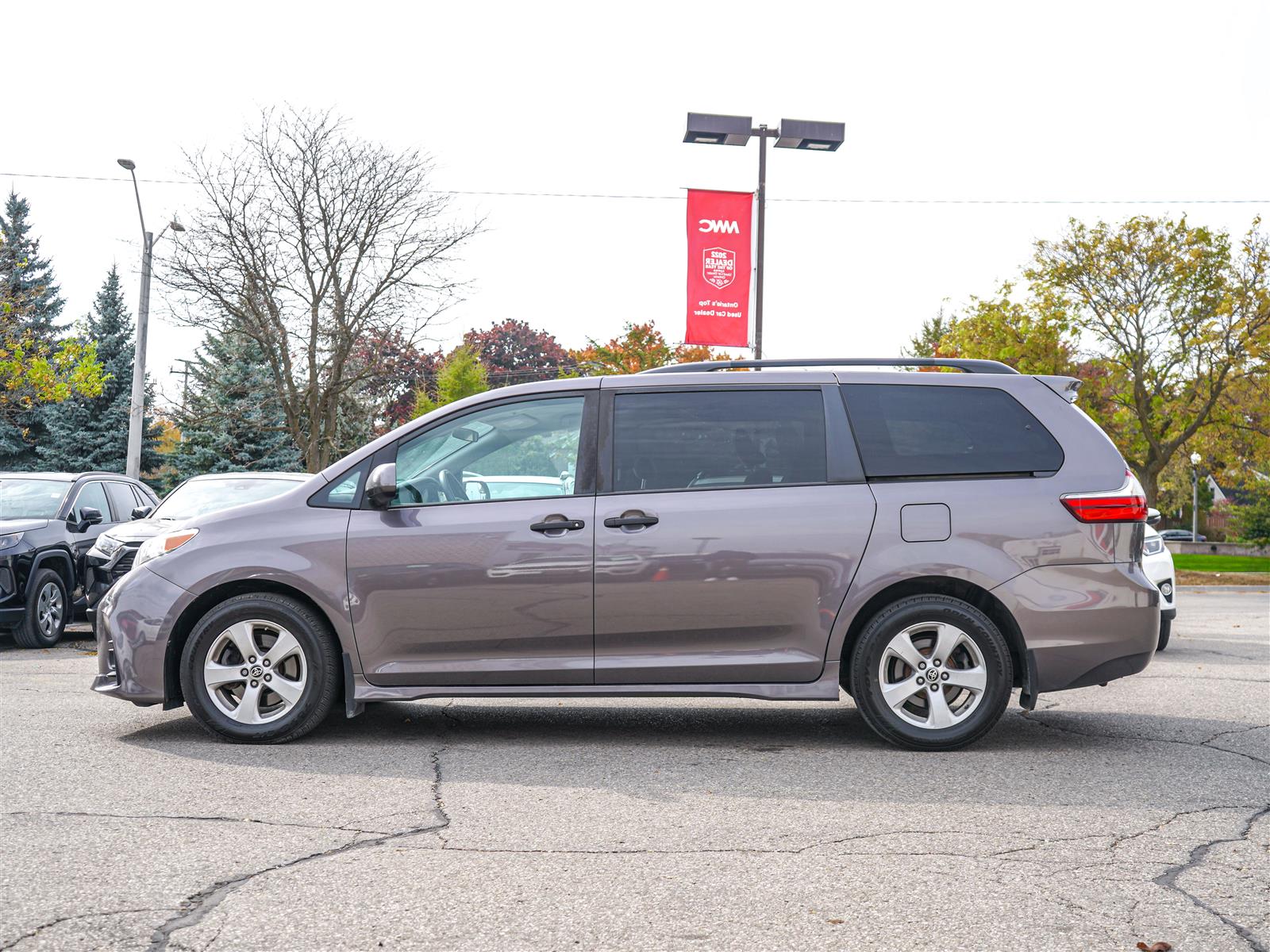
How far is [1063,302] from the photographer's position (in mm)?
31359

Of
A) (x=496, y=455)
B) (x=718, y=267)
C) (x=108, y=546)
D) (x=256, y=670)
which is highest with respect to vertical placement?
(x=718, y=267)

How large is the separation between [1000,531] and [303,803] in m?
3.48

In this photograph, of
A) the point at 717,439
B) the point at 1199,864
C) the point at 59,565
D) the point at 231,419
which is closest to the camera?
the point at 1199,864

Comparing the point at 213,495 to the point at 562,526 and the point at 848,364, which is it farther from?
the point at 848,364

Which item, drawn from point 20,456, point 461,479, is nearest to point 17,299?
point 20,456

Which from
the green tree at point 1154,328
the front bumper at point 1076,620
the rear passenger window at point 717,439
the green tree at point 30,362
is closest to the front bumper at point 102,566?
the rear passenger window at point 717,439

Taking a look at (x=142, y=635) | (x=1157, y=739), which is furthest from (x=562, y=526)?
(x=1157, y=739)

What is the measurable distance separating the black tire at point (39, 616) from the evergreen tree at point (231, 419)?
968 inches

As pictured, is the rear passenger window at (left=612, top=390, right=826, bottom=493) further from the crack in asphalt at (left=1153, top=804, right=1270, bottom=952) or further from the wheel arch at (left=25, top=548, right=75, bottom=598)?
the wheel arch at (left=25, top=548, right=75, bottom=598)

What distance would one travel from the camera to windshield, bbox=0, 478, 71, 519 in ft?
39.6

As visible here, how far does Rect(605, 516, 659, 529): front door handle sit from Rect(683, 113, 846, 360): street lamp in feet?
41.9

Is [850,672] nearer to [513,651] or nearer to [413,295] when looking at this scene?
[513,651]

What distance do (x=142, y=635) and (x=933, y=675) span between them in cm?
397

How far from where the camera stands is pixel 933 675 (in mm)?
6039
